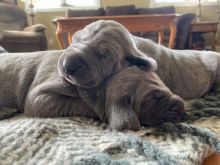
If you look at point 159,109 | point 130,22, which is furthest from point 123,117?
point 130,22

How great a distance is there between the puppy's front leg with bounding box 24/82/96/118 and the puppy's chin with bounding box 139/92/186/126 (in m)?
0.18

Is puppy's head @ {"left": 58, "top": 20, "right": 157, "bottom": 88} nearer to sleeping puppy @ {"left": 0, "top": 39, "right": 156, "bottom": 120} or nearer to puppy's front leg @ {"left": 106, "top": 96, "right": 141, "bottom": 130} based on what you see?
sleeping puppy @ {"left": 0, "top": 39, "right": 156, "bottom": 120}

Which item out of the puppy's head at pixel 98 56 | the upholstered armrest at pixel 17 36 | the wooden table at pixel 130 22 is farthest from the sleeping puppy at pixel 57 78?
the upholstered armrest at pixel 17 36

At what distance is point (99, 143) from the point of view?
0.77 metres

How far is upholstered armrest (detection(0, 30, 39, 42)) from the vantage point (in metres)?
3.64

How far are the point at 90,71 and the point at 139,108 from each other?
18 cm

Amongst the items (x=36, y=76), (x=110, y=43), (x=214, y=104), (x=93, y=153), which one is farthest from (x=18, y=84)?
(x=214, y=104)

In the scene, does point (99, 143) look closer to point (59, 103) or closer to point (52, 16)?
point (59, 103)

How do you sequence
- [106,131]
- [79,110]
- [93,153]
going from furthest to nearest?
[79,110] → [106,131] → [93,153]

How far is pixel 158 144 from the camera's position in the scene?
2.49ft

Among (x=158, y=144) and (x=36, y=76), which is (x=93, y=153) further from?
(x=36, y=76)

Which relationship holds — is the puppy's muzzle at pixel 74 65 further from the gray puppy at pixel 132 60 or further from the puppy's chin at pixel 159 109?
the puppy's chin at pixel 159 109

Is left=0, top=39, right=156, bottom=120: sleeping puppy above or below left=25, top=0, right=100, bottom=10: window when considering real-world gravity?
below

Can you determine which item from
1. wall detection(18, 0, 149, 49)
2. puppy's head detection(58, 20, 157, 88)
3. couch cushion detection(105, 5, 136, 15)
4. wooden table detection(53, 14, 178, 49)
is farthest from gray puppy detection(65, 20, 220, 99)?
wall detection(18, 0, 149, 49)
